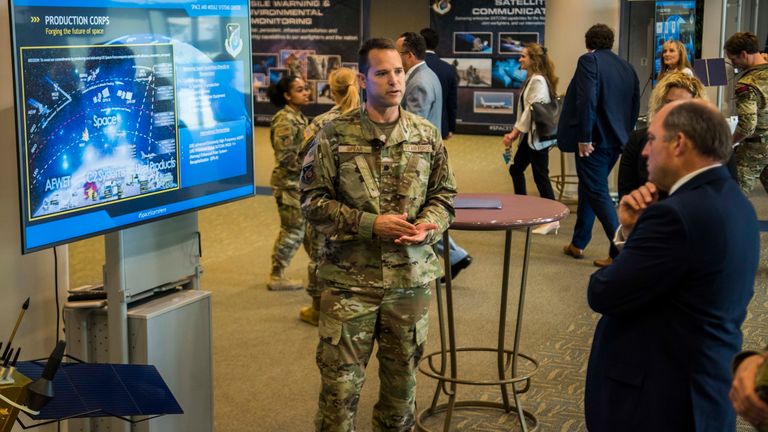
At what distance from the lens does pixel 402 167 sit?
3.33 metres

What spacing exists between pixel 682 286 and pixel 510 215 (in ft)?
4.45

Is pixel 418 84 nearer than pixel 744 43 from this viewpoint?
Yes

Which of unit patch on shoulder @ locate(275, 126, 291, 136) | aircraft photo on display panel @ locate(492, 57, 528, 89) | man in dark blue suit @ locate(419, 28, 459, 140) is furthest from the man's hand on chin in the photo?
aircraft photo on display panel @ locate(492, 57, 528, 89)

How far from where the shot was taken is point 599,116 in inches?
274

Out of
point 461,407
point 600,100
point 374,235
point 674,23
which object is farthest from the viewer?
point 674,23

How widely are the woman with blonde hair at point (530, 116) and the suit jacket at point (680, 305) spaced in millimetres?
5290

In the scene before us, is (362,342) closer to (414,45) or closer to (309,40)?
(414,45)

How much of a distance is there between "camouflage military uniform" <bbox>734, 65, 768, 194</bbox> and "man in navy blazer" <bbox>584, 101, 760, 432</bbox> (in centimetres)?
456

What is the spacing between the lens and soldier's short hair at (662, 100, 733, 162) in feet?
7.90

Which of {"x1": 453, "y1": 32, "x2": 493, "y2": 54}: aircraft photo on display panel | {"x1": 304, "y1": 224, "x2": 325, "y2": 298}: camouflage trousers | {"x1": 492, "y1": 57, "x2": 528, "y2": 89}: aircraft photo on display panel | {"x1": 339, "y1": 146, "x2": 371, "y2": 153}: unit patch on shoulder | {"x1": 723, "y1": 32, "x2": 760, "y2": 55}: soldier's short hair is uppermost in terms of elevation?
{"x1": 453, "y1": 32, "x2": 493, "y2": 54}: aircraft photo on display panel

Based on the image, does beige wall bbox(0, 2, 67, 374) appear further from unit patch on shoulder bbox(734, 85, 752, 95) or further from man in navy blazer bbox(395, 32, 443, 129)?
unit patch on shoulder bbox(734, 85, 752, 95)

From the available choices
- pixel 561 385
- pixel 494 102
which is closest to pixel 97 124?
pixel 561 385

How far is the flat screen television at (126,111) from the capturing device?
2.80 metres

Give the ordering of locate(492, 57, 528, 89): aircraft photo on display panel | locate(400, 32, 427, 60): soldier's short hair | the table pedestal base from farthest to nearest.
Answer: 1. locate(492, 57, 528, 89): aircraft photo on display panel
2. locate(400, 32, 427, 60): soldier's short hair
3. the table pedestal base
